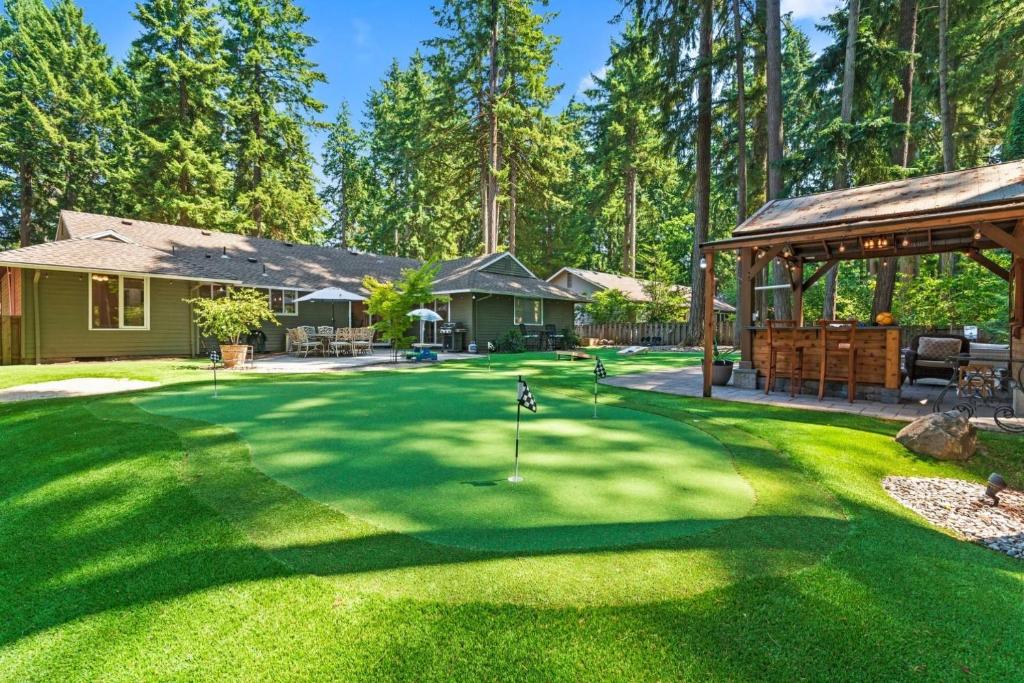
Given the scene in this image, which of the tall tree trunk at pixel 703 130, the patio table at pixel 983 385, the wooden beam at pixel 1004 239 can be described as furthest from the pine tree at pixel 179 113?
the patio table at pixel 983 385

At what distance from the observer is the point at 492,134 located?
2375cm

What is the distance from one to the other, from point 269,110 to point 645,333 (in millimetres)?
24388

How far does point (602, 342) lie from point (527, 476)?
21691 millimetres

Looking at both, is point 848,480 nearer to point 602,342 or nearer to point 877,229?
point 877,229

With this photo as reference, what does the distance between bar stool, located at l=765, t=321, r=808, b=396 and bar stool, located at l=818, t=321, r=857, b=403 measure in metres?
0.32

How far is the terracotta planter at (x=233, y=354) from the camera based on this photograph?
11.8 meters

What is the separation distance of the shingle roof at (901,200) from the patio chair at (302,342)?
42.8ft

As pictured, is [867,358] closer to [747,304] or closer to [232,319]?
[747,304]

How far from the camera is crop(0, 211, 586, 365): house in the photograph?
12.6 metres

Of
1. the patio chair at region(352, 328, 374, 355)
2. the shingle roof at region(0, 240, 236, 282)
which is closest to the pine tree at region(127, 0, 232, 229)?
the shingle roof at region(0, 240, 236, 282)

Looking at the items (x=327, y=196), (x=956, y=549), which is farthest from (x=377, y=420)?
(x=327, y=196)

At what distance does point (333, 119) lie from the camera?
37.8m

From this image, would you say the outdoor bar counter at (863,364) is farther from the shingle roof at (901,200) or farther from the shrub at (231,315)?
the shrub at (231,315)

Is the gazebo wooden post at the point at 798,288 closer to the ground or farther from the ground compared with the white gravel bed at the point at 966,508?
farther from the ground
